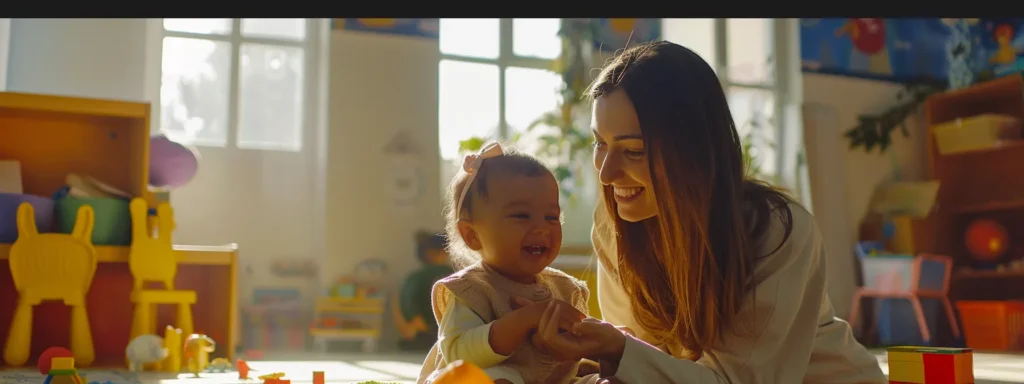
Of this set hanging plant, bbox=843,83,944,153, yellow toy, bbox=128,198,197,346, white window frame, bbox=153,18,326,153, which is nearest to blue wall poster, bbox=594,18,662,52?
hanging plant, bbox=843,83,944,153

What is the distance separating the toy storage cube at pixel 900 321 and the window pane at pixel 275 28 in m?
3.83

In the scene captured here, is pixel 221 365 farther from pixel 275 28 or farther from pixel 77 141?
pixel 275 28

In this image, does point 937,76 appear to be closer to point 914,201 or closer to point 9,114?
point 914,201

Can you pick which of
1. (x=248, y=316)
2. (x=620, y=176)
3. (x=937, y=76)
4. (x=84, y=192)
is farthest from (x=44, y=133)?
(x=937, y=76)

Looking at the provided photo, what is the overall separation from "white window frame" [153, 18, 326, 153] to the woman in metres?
4.18

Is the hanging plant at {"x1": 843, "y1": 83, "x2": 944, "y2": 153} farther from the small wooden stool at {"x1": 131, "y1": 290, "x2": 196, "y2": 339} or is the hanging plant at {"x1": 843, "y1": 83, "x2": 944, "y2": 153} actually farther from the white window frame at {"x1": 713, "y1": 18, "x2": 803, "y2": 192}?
the small wooden stool at {"x1": 131, "y1": 290, "x2": 196, "y2": 339}

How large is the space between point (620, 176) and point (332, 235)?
3944mm

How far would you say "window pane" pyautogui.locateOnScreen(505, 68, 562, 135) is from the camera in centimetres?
590

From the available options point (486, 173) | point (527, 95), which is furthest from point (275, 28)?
point (486, 173)

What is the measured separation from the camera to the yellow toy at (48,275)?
11.1ft

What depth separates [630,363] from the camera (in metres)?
1.36

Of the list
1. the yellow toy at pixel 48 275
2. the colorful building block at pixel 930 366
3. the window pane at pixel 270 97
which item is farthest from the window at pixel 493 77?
the colorful building block at pixel 930 366

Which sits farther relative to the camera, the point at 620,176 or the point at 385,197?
the point at 385,197

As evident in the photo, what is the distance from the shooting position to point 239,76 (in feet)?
17.6
